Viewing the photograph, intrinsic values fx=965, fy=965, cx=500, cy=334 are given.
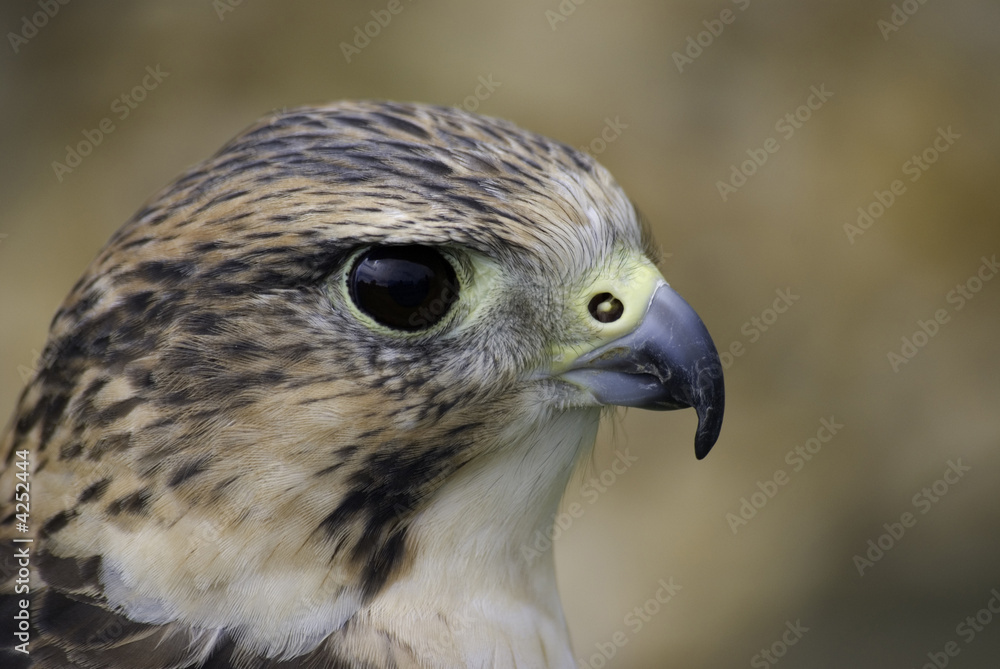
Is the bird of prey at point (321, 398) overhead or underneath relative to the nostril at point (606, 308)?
underneath

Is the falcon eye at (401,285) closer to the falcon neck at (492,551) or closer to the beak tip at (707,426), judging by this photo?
the falcon neck at (492,551)

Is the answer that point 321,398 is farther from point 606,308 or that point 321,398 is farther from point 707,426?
point 707,426

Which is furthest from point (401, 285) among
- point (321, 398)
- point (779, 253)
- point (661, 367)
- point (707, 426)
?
point (779, 253)

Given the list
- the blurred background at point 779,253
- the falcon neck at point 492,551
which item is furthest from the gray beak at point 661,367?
the blurred background at point 779,253

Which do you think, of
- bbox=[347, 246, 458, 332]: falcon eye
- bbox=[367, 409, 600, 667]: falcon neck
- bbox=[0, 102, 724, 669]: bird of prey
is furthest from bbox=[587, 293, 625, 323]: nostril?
bbox=[347, 246, 458, 332]: falcon eye

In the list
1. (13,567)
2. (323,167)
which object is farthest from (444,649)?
(323,167)

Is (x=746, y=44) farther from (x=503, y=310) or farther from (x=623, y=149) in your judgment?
(x=503, y=310)
